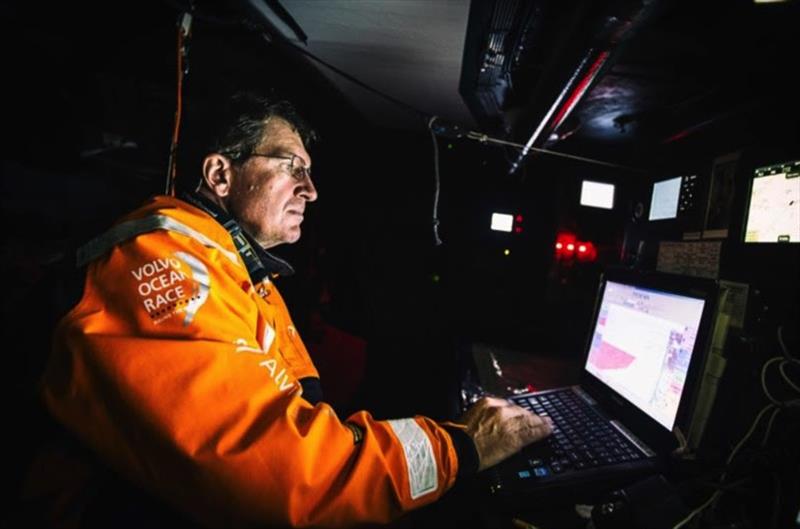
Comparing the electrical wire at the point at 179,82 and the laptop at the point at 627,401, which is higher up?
the electrical wire at the point at 179,82

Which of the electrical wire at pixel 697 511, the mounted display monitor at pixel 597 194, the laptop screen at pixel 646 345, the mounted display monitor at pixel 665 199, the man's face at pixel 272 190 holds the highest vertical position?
the mounted display monitor at pixel 597 194

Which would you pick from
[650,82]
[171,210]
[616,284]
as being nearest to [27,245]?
[171,210]

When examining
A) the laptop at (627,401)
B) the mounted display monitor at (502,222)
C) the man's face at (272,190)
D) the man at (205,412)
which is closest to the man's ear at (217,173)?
the man's face at (272,190)

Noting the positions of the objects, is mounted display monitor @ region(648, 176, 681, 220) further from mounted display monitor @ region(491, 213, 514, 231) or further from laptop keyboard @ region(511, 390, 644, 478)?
mounted display monitor @ region(491, 213, 514, 231)

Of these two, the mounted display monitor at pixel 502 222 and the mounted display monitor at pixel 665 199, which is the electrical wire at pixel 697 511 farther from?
the mounted display monitor at pixel 502 222

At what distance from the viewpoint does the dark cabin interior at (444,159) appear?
Result: 3.06 feet

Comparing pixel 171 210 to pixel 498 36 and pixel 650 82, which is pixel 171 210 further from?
pixel 650 82

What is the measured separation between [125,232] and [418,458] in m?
0.76

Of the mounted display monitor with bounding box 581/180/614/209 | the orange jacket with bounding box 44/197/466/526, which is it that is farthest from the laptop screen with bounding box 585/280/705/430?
the mounted display monitor with bounding box 581/180/614/209

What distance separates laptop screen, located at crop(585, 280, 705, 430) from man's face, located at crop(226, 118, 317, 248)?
3.97ft

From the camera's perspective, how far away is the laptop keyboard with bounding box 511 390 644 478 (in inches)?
34.0

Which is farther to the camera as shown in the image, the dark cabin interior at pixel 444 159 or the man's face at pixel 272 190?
the man's face at pixel 272 190

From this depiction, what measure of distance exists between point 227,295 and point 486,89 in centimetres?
163

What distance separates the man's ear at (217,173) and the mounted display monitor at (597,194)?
258 cm
